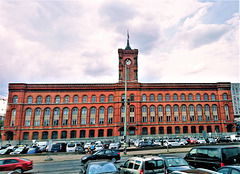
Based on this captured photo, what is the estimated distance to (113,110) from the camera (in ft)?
173

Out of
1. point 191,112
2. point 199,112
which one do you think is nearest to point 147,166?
point 191,112

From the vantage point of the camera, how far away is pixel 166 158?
9.72 meters

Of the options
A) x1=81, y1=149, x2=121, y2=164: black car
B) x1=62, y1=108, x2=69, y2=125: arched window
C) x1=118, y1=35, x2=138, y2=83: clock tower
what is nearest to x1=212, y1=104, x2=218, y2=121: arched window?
x1=118, y1=35, x2=138, y2=83: clock tower

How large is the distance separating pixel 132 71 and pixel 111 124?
20742 millimetres

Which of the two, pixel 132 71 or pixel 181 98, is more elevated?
pixel 132 71

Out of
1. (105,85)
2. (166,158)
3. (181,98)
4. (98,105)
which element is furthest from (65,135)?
(166,158)

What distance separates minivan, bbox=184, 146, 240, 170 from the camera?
9.34m

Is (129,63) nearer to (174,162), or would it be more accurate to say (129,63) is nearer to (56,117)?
(56,117)

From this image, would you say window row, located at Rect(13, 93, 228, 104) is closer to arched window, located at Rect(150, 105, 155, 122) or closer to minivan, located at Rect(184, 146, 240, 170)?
arched window, located at Rect(150, 105, 155, 122)

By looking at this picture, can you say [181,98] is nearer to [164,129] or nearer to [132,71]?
[164,129]

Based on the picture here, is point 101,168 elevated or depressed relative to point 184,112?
depressed

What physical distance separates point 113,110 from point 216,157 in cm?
4409

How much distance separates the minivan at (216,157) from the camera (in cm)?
934

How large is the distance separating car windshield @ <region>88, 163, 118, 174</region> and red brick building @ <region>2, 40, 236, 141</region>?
42.3 meters
